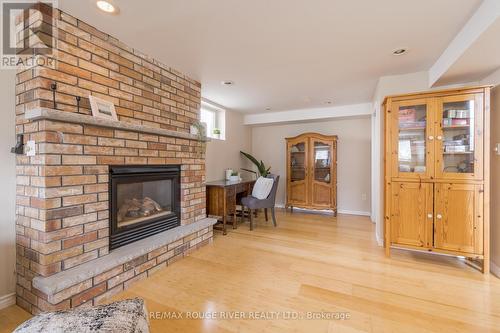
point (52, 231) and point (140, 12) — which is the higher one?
point (140, 12)

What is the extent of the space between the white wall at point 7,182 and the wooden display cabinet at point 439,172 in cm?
349

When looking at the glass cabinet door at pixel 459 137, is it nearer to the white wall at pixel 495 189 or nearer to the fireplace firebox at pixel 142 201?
the white wall at pixel 495 189

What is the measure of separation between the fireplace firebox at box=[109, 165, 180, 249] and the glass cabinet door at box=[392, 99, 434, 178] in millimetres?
2599

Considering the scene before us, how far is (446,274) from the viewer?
86.4 inches

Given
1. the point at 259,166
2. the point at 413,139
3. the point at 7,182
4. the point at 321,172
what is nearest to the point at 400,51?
the point at 413,139

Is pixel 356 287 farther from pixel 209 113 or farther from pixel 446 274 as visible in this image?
pixel 209 113

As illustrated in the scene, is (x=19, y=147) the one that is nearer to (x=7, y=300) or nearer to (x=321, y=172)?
(x=7, y=300)

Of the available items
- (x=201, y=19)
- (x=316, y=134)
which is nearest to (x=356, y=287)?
(x=201, y=19)

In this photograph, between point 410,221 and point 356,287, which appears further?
point 410,221

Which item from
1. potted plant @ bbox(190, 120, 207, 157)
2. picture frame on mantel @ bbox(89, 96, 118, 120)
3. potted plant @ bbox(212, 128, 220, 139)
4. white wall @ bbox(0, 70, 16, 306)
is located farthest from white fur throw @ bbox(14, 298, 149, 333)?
potted plant @ bbox(212, 128, 220, 139)

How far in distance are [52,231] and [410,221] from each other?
3.30 meters

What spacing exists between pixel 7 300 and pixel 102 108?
5.40 ft

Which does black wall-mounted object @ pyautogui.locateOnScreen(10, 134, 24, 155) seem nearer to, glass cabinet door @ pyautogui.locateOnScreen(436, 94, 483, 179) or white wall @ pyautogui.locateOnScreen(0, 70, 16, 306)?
white wall @ pyautogui.locateOnScreen(0, 70, 16, 306)

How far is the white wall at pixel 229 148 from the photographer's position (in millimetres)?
4090
